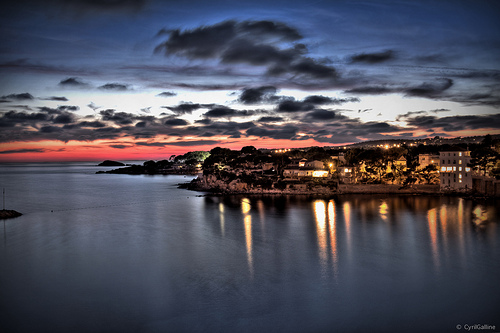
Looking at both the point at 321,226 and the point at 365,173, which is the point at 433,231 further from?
the point at 365,173

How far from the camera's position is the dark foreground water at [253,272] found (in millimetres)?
8820

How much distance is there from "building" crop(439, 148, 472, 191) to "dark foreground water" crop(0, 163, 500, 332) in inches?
365

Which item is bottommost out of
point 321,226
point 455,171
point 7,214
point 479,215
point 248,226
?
Answer: point 479,215

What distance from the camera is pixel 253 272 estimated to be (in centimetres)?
1237

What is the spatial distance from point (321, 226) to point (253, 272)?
9.01 meters

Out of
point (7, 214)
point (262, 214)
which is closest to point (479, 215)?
point (262, 214)

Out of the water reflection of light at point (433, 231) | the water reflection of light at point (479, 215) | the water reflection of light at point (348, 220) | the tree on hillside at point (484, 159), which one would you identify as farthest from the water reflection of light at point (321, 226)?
the tree on hillside at point (484, 159)

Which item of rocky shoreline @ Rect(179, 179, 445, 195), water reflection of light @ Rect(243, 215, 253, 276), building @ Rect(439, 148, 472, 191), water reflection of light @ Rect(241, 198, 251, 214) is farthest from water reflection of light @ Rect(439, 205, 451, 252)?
water reflection of light @ Rect(241, 198, 251, 214)

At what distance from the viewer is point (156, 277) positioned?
39.4 ft

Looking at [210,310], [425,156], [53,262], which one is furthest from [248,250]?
[425,156]

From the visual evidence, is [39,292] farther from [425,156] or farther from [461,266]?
[425,156]

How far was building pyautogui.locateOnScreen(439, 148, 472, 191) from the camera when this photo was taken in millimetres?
32062

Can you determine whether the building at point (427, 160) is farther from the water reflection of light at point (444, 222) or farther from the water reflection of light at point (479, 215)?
the water reflection of light at point (479, 215)

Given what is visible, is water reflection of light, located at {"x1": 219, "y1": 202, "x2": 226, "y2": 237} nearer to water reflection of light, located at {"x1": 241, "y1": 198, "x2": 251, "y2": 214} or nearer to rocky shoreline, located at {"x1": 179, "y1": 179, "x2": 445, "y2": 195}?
water reflection of light, located at {"x1": 241, "y1": 198, "x2": 251, "y2": 214}
